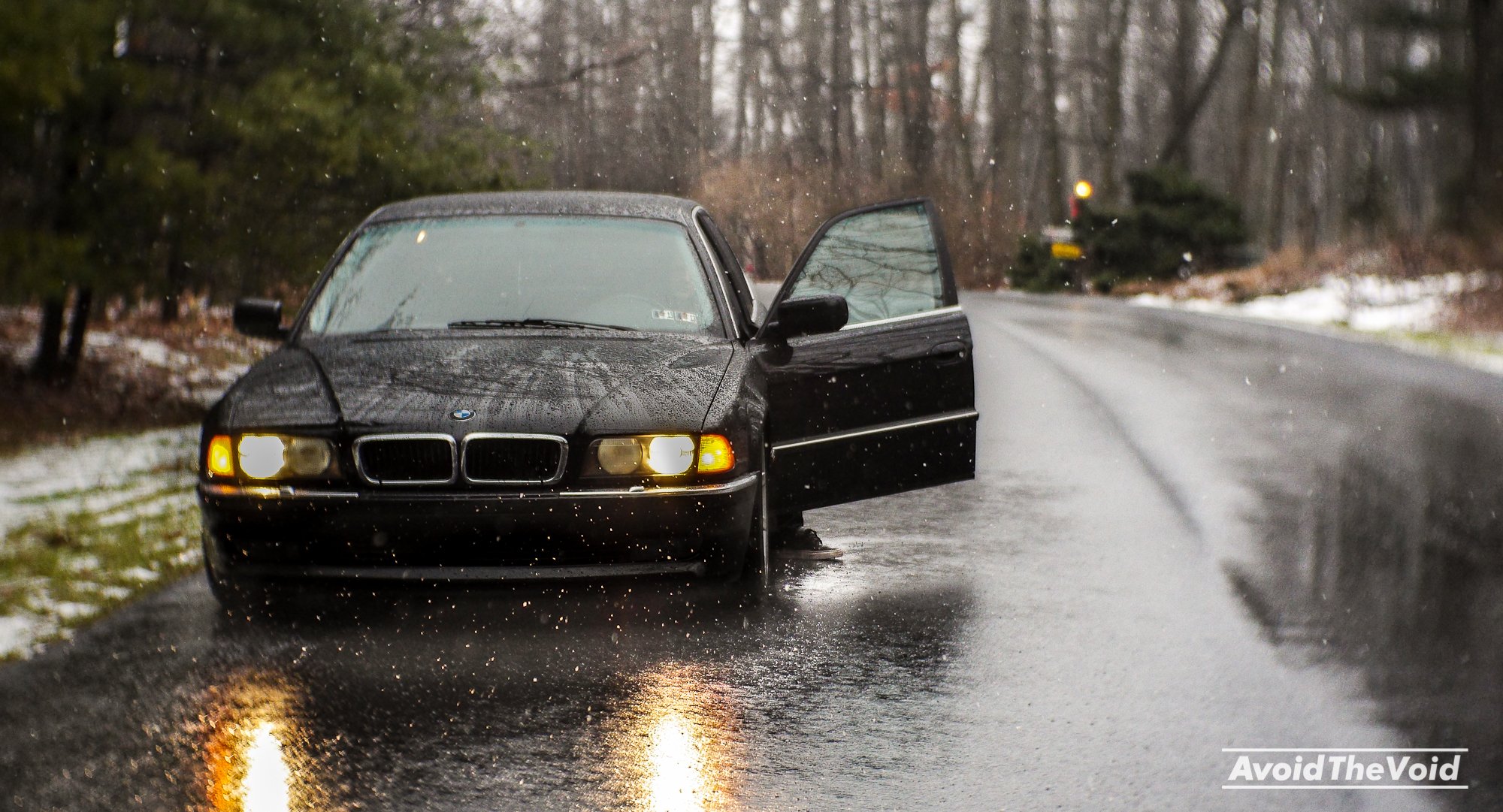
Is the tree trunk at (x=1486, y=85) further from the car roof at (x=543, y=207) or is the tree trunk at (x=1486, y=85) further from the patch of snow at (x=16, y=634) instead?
the patch of snow at (x=16, y=634)

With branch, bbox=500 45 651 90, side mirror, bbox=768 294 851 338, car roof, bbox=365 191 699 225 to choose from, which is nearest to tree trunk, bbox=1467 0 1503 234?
branch, bbox=500 45 651 90

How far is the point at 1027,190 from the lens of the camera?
223ft

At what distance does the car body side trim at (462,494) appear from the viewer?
5145 millimetres

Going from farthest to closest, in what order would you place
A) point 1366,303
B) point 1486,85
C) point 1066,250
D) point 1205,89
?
point 1205,89
point 1066,250
point 1486,85
point 1366,303

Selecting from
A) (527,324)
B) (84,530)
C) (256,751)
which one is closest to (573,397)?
(527,324)

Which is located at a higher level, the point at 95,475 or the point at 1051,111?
the point at 1051,111

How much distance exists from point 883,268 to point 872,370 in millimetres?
606

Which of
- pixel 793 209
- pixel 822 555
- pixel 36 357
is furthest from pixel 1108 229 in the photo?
pixel 822 555

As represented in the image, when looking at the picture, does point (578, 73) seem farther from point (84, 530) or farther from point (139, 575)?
point (139, 575)

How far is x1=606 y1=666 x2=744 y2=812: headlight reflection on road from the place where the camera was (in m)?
4.16

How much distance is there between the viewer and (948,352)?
7148mm

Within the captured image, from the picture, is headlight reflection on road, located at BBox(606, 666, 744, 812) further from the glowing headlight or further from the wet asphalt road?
the glowing headlight

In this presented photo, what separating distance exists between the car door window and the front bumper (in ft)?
6.65

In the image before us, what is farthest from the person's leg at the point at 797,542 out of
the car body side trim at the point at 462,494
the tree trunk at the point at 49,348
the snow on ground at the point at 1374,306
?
the snow on ground at the point at 1374,306
